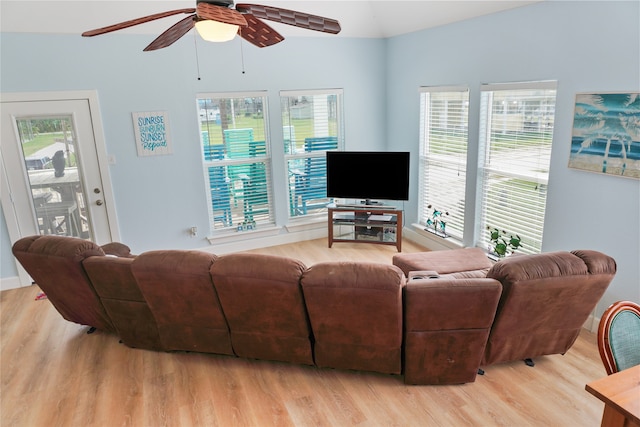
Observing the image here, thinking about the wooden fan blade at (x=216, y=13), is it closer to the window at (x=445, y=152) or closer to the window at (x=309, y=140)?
the window at (x=445, y=152)

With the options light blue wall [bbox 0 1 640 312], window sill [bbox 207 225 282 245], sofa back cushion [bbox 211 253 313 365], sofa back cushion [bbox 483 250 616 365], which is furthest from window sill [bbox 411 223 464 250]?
sofa back cushion [bbox 211 253 313 365]

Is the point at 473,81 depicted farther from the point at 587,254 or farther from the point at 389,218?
the point at 587,254

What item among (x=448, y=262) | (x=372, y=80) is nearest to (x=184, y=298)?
(x=448, y=262)

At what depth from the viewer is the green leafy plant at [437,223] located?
5059 millimetres

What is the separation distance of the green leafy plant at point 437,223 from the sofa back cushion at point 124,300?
11.0 ft

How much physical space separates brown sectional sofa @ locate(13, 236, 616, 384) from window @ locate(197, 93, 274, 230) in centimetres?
225

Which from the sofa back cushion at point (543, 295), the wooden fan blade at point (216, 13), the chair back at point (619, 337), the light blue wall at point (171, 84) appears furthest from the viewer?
the light blue wall at point (171, 84)

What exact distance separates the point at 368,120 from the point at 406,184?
4.11 ft

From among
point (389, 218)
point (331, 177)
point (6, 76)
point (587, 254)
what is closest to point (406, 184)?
point (389, 218)

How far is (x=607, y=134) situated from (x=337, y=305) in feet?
7.52

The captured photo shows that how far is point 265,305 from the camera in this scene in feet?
8.75

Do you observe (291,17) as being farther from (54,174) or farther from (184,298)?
(54,174)

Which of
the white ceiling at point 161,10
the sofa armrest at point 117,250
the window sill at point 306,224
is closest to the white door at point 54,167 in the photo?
the white ceiling at point 161,10

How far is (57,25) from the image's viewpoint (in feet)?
13.5
